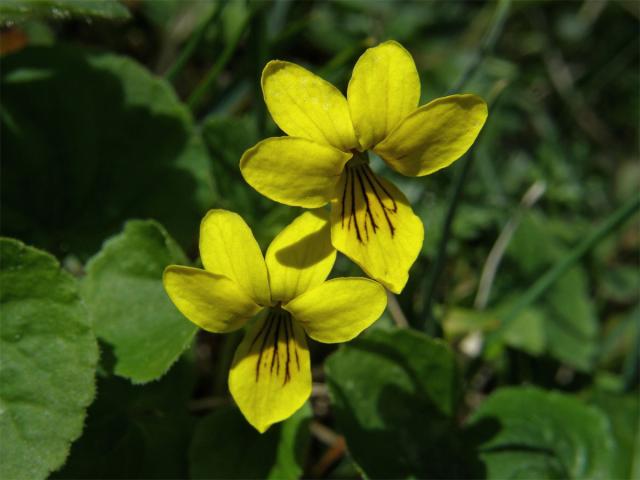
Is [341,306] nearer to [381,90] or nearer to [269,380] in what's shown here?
[269,380]

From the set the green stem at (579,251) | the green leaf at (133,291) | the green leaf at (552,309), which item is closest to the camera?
the green leaf at (133,291)

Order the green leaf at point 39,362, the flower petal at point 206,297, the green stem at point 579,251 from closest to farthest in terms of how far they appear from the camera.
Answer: the flower petal at point 206,297, the green leaf at point 39,362, the green stem at point 579,251

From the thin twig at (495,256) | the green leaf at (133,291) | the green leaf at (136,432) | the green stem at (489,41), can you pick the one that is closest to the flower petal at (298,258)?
the green leaf at (133,291)

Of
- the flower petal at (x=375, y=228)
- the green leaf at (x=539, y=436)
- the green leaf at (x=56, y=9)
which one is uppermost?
the green leaf at (x=56, y=9)

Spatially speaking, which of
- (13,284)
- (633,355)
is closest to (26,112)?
(13,284)

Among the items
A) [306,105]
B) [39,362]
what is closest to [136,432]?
[39,362]

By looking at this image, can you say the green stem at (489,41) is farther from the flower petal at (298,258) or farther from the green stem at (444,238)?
the flower petal at (298,258)

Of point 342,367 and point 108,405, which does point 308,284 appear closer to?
point 342,367

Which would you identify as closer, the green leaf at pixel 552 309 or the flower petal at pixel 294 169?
the flower petal at pixel 294 169
